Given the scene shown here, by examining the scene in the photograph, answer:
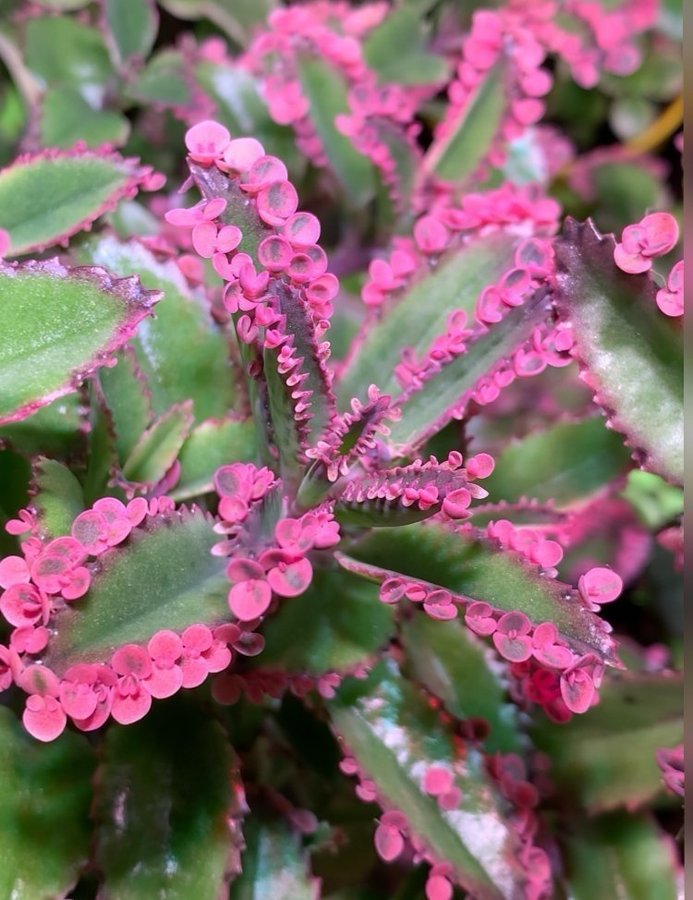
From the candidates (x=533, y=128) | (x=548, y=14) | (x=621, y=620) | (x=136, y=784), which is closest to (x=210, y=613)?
(x=136, y=784)

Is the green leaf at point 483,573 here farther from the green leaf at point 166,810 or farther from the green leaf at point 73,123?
the green leaf at point 73,123

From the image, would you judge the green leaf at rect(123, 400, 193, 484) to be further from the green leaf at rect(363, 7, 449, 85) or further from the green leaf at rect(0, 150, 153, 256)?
the green leaf at rect(363, 7, 449, 85)

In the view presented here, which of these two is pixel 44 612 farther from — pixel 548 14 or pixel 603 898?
pixel 548 14

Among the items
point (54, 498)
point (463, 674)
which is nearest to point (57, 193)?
point (54, 498)

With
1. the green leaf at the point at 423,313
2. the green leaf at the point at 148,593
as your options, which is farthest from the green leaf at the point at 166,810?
the green leaf at the point at 423,313

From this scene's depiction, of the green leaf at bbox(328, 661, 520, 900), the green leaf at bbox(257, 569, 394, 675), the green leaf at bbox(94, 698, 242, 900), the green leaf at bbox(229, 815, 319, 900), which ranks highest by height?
the green leaf at bbox(257, 569, 394, 675)

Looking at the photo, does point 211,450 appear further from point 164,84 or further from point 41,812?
point 164,84

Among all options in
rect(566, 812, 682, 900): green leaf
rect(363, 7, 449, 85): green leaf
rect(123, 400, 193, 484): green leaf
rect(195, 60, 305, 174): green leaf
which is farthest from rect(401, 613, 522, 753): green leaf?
rect(363, 7, 449, 85): green leaf
